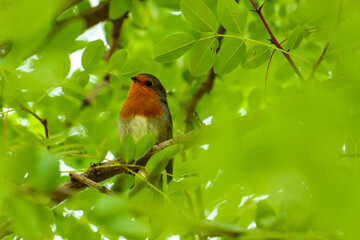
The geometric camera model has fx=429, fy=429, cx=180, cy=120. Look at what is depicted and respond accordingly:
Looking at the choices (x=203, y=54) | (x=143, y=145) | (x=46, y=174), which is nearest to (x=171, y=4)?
(x=203, y=54)

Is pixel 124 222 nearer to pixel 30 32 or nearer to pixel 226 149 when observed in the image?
pixel 226 149

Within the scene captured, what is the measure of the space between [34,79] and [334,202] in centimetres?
88

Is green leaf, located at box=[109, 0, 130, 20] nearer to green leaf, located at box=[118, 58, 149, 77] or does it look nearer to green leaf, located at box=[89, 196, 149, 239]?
green leaf, located at box=[118, 58, 149, 77]

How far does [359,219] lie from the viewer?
1033 millimetres

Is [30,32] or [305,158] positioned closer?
[305,158]

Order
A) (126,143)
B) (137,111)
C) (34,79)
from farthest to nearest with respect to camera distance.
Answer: (137,111) < (126,143) < (34,79)

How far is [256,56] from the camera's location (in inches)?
98.7

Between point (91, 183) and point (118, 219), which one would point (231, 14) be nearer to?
point (91, 183)

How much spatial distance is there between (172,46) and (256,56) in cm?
53

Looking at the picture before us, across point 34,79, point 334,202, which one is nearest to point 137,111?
point 34,79

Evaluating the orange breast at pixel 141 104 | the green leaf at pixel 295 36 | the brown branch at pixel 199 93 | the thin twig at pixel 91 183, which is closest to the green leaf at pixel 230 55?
the green leaf at pixel 295 36

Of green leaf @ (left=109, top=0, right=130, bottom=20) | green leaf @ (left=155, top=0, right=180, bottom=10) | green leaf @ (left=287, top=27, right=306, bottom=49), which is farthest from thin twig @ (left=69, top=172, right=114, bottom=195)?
green leaf @ (left=155, top=0, right=180, bottom=10)

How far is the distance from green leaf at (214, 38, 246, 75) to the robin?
2.20 metres

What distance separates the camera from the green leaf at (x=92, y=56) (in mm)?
2541
